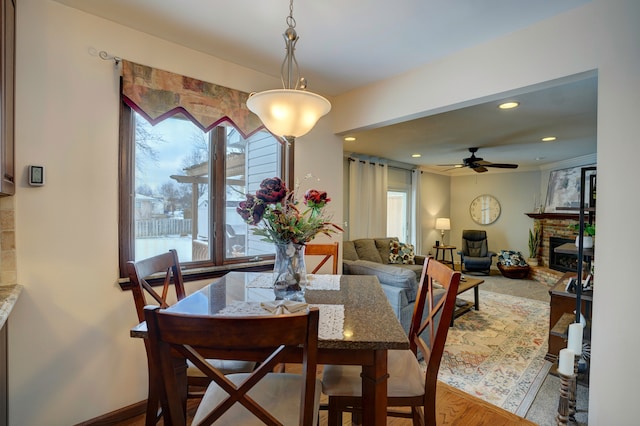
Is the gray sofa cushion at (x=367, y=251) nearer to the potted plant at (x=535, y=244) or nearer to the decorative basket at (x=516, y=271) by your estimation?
the decorative basket at (x=516, y=271)

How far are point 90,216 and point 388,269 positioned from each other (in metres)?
2.40

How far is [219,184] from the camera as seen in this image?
2340mm

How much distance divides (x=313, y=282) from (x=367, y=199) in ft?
12.7

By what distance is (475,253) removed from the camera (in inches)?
276

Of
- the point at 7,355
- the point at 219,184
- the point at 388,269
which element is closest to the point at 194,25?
the point at 219,184

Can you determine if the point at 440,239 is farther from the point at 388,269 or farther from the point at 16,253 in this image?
the point at 16,253

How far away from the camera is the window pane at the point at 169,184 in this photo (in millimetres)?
2027

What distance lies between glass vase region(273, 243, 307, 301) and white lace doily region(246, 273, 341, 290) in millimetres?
130

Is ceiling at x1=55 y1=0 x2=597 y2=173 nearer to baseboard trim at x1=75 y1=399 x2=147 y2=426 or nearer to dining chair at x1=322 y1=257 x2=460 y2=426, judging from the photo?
dining chair at x1=322 y1=257 x2=460 y2=426

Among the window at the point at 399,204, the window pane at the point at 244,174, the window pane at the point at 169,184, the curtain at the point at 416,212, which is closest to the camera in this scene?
the window pane at the point at 169,184

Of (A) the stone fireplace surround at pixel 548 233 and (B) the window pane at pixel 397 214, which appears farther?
(B) the window pane at pixel 397 214

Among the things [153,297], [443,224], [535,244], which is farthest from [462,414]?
[535,244]

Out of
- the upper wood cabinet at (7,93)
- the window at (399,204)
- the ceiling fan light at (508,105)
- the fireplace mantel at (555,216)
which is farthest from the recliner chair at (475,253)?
the upper wood cabinet at (7,93)

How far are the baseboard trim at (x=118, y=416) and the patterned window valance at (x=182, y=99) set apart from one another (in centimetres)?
181
